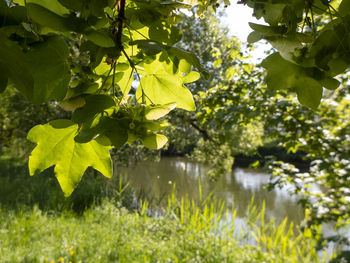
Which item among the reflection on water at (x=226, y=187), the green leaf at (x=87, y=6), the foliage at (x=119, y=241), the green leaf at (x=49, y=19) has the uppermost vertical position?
the green leaf at (x=87, y=6)

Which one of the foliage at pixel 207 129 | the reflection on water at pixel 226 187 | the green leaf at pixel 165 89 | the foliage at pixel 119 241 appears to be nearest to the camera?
the green leaf at pixel 165 89

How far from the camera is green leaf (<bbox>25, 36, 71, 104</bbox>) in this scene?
37cm

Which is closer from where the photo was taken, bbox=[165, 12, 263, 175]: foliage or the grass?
the grass

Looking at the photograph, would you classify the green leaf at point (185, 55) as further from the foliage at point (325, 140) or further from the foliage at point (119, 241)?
the foliage at point (119, 241)

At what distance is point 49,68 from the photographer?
39 cm

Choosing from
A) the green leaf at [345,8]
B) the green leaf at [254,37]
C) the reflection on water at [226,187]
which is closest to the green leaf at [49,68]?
the green leaf at [254,37]

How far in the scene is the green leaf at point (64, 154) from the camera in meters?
0.48

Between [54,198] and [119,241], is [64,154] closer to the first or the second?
[119,241]

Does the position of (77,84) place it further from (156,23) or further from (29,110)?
(29,110)

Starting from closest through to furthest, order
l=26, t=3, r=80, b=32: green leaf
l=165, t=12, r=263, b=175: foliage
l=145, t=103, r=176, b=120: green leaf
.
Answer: l=26, t=3, r=80, b=32: green leaf, l=145, t=103, r=176, b=120: green leaf, l=165, t=12, r=263, b=175: foliage

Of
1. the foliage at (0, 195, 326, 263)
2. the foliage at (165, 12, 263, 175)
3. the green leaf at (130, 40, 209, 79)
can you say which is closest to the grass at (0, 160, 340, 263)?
the foliage at (0, 195, 326, 263)

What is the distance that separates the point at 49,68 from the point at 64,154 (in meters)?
0.17

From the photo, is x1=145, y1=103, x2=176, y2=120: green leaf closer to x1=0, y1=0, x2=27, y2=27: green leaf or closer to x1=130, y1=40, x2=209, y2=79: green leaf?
x1=130, y1=40, x2=209, y2=79: green leaf

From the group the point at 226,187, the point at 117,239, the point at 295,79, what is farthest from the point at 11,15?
the point at 226,187
